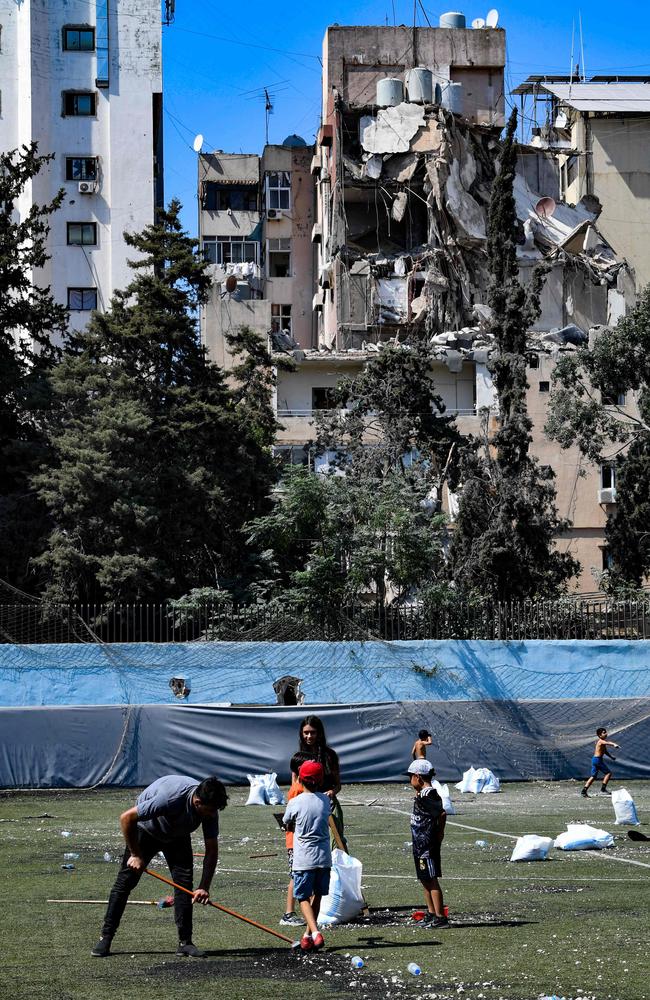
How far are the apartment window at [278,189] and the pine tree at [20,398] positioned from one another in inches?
939

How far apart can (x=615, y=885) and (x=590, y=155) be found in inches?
2061

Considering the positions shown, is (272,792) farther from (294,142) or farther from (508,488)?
(294,142)

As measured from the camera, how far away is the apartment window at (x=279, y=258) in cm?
6662

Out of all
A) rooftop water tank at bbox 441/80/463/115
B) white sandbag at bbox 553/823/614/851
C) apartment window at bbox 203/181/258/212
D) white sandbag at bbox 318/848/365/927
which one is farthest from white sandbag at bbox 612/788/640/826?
apartment window at bbox 203/181/258/212

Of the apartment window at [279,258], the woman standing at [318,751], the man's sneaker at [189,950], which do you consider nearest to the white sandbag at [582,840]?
the woman standing at [318,751]

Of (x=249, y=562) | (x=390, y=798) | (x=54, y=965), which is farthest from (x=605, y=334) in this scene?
(x=54, y=965)

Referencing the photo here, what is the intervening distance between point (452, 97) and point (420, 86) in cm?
210

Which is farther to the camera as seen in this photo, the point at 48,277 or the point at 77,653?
the point at 48,277

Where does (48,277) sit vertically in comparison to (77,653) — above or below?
above

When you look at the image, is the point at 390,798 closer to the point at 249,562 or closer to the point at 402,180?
the point at 249,562

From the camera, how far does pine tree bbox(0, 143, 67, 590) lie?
35094 millimetres

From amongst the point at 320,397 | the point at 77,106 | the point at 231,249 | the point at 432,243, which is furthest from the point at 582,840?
the point at 231,249

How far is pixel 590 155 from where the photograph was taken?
6138 cm

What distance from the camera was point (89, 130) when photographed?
5503 cm
